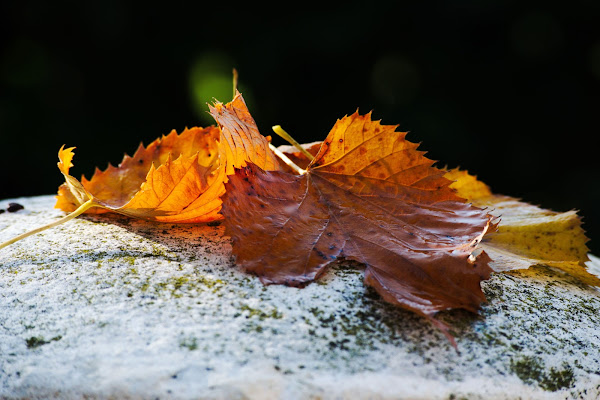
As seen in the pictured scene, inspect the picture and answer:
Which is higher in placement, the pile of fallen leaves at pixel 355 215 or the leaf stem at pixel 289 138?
the leaf stem at pixel 289 138

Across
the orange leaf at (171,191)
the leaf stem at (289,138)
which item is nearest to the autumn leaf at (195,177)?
the orange leaf at (171,191)

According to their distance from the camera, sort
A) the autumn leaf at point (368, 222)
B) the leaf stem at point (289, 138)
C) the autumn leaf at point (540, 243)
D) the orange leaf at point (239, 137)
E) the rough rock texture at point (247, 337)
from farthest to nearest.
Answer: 1. the leaf stem at point (289, 138)
2. the autumn leaf at point (540, 243)
3. the orange leaf at point (239, 137)
4. the autumn leaf at point (368, 222)
5. the rough rock texture at point (247, 337)

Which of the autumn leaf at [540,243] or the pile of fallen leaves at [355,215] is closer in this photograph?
the pile of fallen leaves at [355,215]

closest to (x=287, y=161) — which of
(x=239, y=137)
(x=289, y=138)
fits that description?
(x=289, y=138)

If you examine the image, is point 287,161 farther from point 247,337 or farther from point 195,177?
point 247,337

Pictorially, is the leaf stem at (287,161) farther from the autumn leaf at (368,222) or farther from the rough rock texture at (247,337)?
the rough rock texture at (247,337)

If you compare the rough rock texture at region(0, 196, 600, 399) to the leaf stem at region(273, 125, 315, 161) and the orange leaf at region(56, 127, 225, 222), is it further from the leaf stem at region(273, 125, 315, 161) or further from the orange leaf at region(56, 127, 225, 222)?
the leaf stem at region(273, 125, 315, 161)

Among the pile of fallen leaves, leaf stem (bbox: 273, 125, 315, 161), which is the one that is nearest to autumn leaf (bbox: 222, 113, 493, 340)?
the pile of fallen leaves

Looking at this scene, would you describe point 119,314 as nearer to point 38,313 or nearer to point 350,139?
point 38,313
